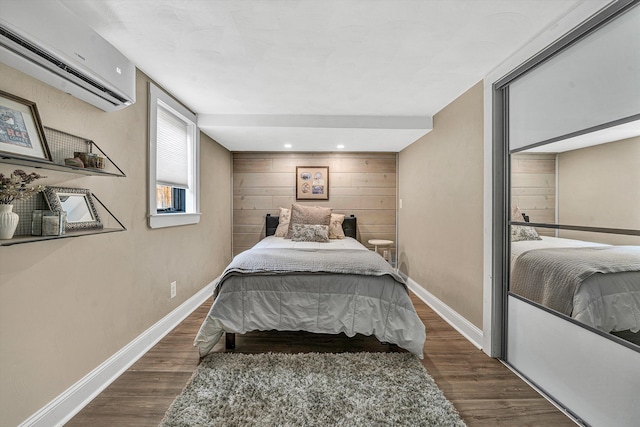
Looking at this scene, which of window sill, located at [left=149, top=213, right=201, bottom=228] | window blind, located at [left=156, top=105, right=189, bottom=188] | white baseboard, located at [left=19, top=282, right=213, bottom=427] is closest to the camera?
white baseboard, located at [left=19, top=282, right=213, bottom=427]

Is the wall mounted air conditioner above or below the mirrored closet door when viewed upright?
above

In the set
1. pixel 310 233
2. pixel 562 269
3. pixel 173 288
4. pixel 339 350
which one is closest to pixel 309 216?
pixel 310 233

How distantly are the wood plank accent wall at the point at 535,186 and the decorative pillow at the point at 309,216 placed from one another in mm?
2468

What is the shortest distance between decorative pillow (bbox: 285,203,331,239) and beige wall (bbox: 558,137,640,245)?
2.79m

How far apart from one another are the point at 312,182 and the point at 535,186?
3111mm

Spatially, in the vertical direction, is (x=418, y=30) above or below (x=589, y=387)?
above

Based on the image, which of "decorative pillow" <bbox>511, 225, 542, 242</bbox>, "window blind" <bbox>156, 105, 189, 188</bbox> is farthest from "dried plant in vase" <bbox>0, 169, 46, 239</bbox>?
"decorative pillow" <bbox>511, 225, 542, 242</bbox>

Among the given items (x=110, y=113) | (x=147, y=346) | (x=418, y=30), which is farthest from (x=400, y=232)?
(x=110, y=113)

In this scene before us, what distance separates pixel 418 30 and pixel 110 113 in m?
2.10

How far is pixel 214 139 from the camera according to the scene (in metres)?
3.69

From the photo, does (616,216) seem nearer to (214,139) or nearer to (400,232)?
(400,232)

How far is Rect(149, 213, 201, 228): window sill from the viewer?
2314 mm

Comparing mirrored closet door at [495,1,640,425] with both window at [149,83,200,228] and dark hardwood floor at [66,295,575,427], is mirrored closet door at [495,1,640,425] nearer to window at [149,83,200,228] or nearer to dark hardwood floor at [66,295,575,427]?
dark hardwood floor at [66,295,575,427]

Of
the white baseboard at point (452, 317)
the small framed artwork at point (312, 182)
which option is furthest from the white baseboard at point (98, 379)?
the white baseboard at point (452, 317)
